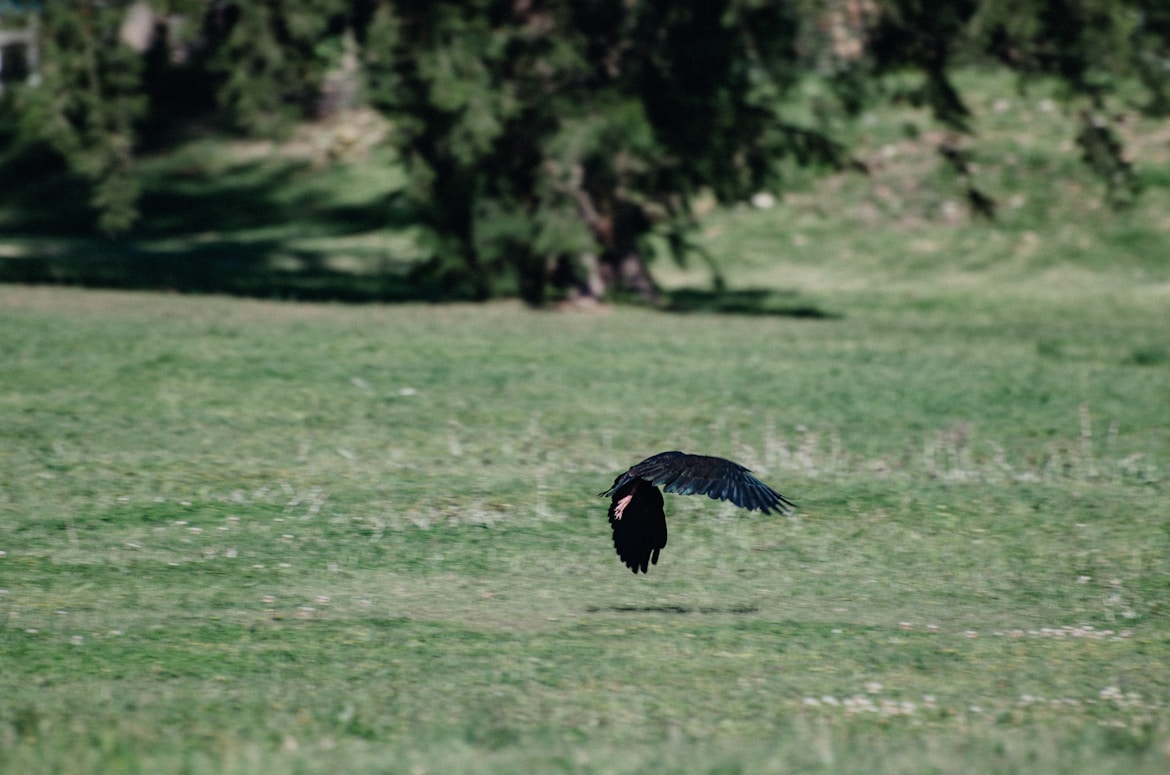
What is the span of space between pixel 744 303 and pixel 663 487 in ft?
60.3

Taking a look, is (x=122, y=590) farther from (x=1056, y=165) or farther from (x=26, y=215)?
(x=26, y=215)

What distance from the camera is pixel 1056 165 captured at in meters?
32.0

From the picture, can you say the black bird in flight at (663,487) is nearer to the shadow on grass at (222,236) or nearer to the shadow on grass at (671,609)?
the shadow on grass at (671,609)

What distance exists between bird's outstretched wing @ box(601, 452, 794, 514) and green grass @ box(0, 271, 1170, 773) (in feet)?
3.01

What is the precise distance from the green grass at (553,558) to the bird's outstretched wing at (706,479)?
92 centimetres

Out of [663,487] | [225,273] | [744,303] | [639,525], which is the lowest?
[639,525]

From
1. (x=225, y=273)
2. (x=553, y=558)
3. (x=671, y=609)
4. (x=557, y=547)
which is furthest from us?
(x=225, y=273)

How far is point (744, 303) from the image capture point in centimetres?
2506

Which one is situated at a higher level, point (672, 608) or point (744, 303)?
point (744, 303)

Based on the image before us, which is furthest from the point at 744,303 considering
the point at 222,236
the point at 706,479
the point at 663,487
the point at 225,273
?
the point at 663,487

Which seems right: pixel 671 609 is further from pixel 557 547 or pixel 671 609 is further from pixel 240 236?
pixel 240 236

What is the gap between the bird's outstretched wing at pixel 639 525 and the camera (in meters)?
7.54

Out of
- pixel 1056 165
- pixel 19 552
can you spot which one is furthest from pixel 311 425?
pixel 1056 165

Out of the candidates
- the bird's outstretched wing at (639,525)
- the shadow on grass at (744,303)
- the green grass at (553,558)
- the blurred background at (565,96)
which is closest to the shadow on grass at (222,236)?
the blurred background at (565,96)
